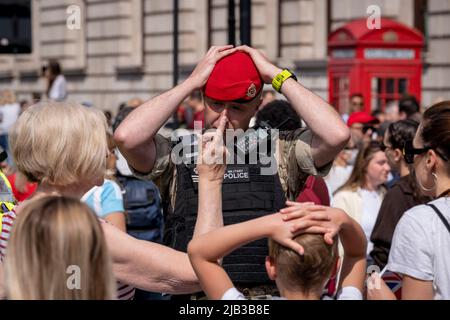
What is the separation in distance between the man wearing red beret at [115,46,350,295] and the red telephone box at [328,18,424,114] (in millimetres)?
10511

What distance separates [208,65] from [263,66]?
229 millimetres

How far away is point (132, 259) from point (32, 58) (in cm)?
2803

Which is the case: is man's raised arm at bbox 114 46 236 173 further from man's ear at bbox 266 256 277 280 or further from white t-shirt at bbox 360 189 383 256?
white t-shirt at bbox 360 189 383 256

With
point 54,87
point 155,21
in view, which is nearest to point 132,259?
point 54,87

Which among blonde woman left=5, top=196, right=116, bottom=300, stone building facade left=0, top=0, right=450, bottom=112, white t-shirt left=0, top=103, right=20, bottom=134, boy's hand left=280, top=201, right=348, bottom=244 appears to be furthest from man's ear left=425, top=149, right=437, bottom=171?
white t-shirt left=0, top=103, right=20, bottom=134

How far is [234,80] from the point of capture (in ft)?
14.0

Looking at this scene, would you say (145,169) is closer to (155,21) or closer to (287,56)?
(287,56)

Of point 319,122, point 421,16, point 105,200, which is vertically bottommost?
point 105,200

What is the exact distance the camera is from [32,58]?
101ft

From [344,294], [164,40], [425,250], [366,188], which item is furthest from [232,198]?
[164,40]

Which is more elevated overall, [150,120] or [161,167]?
[150,120]

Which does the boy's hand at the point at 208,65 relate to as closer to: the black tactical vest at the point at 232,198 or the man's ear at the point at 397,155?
the black tactical vest at the point at 232,198

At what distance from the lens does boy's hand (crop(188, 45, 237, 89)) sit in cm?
431

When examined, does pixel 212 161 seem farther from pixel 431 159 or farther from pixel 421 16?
pixel 421 16
